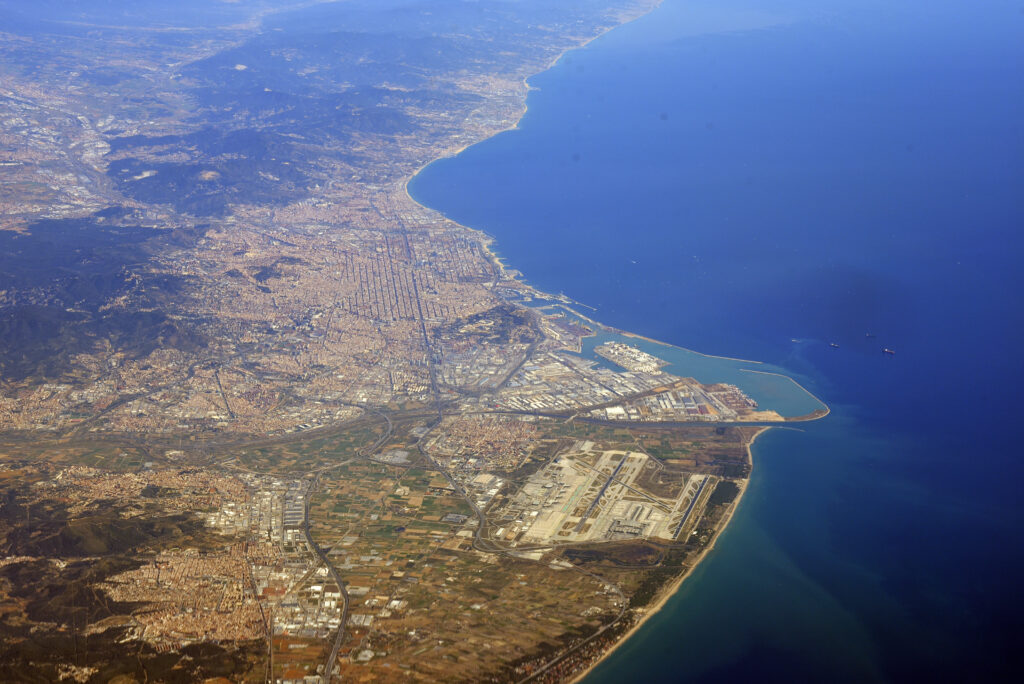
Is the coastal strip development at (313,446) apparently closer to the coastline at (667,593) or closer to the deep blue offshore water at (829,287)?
the coastline at (667,593)

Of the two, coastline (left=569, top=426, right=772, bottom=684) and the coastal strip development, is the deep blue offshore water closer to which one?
coastline (left=569, top=426, right=772, bottom=684)

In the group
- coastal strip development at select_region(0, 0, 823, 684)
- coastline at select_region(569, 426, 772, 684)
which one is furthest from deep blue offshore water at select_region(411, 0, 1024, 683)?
coastal strip development at select_region(0, 0, 823, 684)

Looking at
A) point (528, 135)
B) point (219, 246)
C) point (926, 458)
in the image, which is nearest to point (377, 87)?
point (528, 135)

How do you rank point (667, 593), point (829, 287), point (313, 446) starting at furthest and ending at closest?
point (829, 287) → point (313, 446) → point (667, 593)

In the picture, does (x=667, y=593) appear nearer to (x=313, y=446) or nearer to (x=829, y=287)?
(x=313, y=446)

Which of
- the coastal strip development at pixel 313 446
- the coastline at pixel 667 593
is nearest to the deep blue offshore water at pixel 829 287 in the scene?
the coastline at pixel 667 593


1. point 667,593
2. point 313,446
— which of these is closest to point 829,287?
point 667,593
